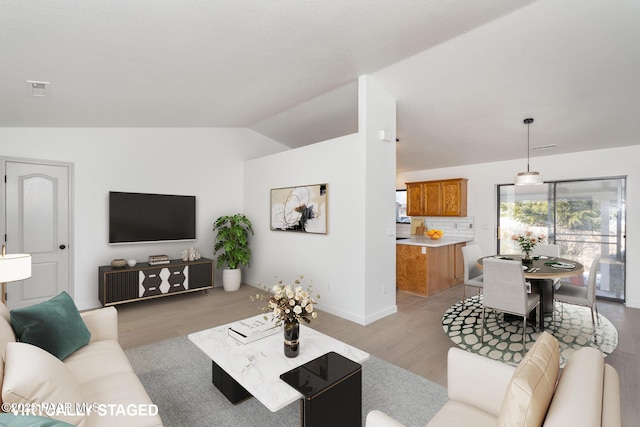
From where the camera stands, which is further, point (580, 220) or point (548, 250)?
point (580, 220)

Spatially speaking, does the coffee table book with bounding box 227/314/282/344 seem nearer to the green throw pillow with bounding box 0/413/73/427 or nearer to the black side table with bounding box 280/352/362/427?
the black side table with bounding box 280/352/362/427

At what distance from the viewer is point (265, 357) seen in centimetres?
201

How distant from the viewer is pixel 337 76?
360 centimetres

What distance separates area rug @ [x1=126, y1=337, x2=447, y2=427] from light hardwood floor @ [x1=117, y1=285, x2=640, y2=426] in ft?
0.74

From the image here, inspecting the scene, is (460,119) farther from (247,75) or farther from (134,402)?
(134,402)

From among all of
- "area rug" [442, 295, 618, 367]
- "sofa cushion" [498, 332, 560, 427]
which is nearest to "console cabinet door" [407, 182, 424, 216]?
"area rug" [442, 295, 618, 367]

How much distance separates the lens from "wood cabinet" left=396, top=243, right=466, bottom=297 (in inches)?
197

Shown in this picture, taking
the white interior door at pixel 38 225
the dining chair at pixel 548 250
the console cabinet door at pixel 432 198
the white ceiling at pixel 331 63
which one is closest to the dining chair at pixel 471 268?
the dining chair at pixel 548 250

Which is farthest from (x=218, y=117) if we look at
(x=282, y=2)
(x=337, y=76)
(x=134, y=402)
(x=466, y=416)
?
(x=466, y=416)

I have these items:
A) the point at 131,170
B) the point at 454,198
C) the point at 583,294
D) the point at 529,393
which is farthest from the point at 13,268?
the point at 454,198

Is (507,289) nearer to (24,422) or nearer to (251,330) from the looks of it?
(251,330)

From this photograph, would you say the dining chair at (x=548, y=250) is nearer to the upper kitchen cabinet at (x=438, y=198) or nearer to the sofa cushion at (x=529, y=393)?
the upper kitchen cabinet at (x=438, y=198)

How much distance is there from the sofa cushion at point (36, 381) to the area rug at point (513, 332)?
319cm

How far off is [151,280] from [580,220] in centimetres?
691
